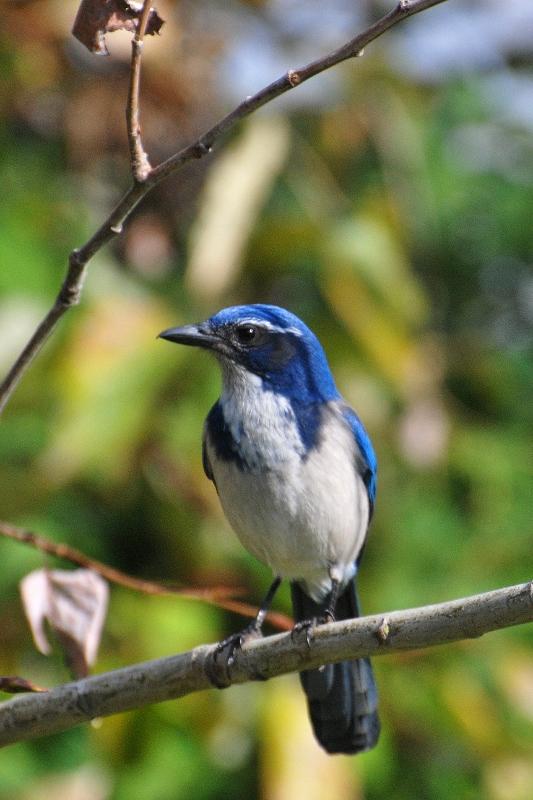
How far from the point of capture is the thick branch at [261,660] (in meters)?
2.77

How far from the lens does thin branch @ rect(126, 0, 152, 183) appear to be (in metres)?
2.34

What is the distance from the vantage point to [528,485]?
5805 mm

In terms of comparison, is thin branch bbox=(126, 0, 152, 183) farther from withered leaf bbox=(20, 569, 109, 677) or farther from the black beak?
the black beak

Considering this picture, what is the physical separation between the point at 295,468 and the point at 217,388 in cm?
120

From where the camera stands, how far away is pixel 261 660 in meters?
3.36

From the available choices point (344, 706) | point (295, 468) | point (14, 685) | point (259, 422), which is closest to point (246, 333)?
point (259, 422)

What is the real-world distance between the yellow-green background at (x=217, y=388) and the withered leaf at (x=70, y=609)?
1.54 m

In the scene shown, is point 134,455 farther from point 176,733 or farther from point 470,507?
point 470,507

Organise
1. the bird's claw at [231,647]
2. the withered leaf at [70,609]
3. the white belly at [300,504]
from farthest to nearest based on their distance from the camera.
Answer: the white belly at [300,504] → the bird's claw at [231,647] → the withered leaf at [70,609]

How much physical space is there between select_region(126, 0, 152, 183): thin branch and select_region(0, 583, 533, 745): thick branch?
123 centimetres

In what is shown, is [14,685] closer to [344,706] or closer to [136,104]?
[136,104]

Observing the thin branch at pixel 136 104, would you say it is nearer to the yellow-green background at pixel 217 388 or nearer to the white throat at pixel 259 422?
the white throat at pixel 259 422

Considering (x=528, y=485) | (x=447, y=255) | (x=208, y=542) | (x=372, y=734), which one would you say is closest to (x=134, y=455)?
(x=208, y=542)

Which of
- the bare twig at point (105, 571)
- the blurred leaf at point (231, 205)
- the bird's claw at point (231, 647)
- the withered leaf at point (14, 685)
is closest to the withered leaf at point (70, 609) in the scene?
the bare twig at point (105, 571)
